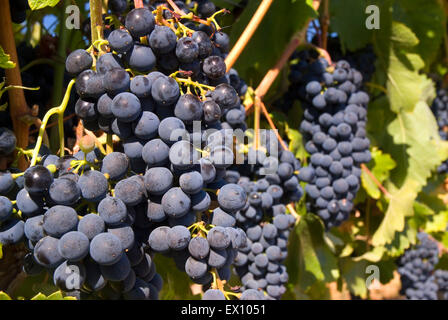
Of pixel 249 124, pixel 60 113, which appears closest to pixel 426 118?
pixel 249 124

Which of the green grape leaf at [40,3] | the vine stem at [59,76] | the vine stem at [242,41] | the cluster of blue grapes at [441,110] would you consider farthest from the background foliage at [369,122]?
the green grape leaf at [40,3]

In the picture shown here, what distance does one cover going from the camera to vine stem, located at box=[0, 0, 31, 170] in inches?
34.3

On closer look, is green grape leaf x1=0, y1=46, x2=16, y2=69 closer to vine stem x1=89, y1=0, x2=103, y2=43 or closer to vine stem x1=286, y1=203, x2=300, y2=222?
vine stem x1=89, y1=0, x2=103, y2=43

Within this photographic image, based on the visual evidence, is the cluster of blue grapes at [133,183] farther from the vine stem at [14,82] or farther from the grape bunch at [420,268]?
the grape bunch at [420,268]

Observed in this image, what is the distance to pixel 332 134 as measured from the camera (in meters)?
1.54

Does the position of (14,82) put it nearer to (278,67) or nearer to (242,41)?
(242,41)

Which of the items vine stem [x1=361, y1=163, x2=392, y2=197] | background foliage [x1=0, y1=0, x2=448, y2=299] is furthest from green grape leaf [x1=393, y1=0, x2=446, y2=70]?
vine stem [x1=361, y1=163, x2=392, y2=197]

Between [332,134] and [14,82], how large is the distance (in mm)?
1052

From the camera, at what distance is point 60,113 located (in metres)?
0.80

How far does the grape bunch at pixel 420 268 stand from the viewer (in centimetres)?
244

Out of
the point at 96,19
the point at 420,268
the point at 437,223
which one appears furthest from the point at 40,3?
the point at 437,223

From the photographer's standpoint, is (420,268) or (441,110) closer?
(420,268)

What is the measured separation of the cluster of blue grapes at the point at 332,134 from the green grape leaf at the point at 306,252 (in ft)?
0.17

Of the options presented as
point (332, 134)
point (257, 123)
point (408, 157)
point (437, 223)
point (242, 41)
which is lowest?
point (437, 223)
